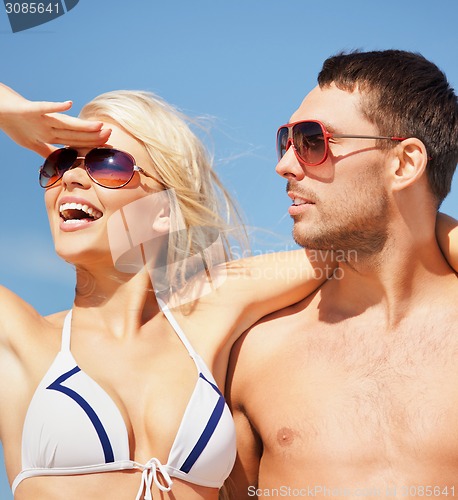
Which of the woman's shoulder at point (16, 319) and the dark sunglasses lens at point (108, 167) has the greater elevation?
the dark sunglasses lens at point (108, 167)

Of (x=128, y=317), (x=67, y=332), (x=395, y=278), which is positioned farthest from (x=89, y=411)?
(x=395, y=278)

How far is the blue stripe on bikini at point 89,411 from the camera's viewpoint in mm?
2875

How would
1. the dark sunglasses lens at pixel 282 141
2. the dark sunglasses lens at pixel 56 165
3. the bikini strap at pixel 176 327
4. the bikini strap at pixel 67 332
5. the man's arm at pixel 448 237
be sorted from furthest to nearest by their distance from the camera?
the dark sunglasses lens at pixel 282 141 → the man's arm at pixel 448 237 → the dark sunglasses lens at pixel 56 165 → the bikini strap at pixel 176 327 → the bikini strap at pixel 67 332

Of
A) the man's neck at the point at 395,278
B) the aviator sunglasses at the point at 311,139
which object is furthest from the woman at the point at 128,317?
the aviator sunglasses at the point at 311,139

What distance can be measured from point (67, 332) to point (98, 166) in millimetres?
803

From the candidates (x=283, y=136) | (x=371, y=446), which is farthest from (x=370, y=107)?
(x=371, y=446)

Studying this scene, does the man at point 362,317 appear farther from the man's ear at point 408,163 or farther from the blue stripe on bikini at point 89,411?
the blue stripe on bikini at point 89,411

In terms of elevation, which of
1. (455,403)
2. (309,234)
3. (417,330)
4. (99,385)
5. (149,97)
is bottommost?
(455,403)

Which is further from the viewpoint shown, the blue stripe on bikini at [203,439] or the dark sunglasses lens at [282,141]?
the dark sunglasses lens at [282,141]

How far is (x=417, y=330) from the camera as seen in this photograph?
138 inches

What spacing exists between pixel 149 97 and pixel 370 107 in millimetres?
1211

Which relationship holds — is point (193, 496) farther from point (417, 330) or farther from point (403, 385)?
point (417, 330)

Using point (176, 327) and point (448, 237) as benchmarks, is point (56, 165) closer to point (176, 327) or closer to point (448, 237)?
point (176, 327)

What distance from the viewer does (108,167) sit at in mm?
3275
